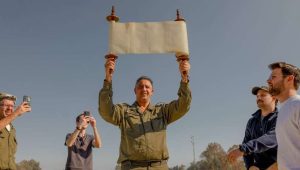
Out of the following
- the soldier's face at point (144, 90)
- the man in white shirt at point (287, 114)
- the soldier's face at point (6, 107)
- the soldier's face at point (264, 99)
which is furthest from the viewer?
the soldier's face at point (6, 107)

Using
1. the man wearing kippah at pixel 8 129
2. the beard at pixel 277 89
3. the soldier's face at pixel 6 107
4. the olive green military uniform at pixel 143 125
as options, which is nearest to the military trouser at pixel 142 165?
the olive green military uniform at pixel 143 125

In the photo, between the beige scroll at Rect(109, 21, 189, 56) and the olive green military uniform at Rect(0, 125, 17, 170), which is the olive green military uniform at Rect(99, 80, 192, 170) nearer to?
the beige scroll at Rect(109, 21, 189, 56)

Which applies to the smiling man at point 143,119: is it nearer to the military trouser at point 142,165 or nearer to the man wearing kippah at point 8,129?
the military trouser at point 142,165

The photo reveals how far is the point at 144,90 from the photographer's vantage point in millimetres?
5543

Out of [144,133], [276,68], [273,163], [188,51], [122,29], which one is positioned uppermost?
[122,29]

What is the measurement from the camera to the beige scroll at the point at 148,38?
5266 mm

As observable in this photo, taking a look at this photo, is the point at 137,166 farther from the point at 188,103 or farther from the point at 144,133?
the point at 188,103

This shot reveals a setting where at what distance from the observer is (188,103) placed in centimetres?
541

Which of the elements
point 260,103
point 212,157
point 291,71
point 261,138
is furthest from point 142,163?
point 212,157

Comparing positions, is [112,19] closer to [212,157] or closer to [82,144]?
[82,144]

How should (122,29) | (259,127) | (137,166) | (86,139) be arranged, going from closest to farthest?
(137,166) → (122,29) → (259,127) → (86,139)

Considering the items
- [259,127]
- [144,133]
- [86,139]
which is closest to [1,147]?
[86,139]

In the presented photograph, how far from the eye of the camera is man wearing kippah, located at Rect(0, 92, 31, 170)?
6.72 m

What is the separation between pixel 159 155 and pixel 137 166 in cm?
38
